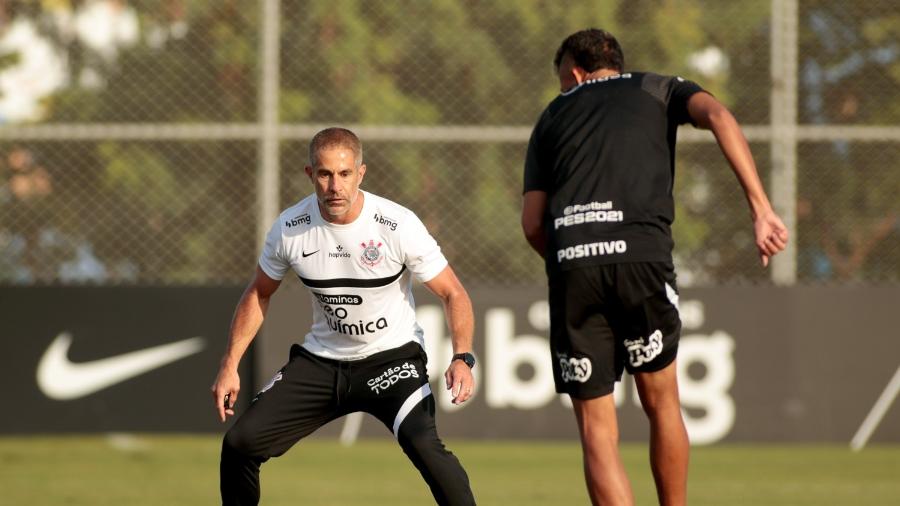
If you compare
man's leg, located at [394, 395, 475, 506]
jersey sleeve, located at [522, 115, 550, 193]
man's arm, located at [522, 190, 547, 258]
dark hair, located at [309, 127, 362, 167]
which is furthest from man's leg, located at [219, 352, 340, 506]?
jersey sleeve, located at [522, 115, 550, 193]

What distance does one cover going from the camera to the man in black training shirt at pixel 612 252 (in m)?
6.35

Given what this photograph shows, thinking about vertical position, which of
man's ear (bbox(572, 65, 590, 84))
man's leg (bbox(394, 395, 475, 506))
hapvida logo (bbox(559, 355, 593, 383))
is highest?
man's ear (bbox(572, 65, 590, 84))

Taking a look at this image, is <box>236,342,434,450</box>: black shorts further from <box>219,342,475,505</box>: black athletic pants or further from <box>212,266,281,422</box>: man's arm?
<box>212,266,281,422</box>: man's arm

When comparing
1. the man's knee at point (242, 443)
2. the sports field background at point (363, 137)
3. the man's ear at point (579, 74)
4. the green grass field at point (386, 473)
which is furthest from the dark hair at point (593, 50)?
the sports field background at point (363, 137)

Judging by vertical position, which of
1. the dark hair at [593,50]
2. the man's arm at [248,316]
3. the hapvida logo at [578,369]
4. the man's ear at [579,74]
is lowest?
the hapvida logo at [578,369]

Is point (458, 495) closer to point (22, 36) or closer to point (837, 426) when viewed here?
point (837, 426)

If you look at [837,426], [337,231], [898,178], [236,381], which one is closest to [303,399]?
[236,381]

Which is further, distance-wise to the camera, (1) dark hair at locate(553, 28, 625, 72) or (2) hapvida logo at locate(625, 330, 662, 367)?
(1) dark hair at locate(553, 28, 625, 72)

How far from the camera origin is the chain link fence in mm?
14242

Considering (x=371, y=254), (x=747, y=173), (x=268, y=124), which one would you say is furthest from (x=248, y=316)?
(x=268, y=124)

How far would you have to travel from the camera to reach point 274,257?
266 inches

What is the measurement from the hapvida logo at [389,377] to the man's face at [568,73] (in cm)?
140

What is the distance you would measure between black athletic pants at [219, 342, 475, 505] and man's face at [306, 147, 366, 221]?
27.6 inches

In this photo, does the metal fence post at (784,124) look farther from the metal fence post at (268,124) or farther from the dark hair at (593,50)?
the dark hair at (593,50)
